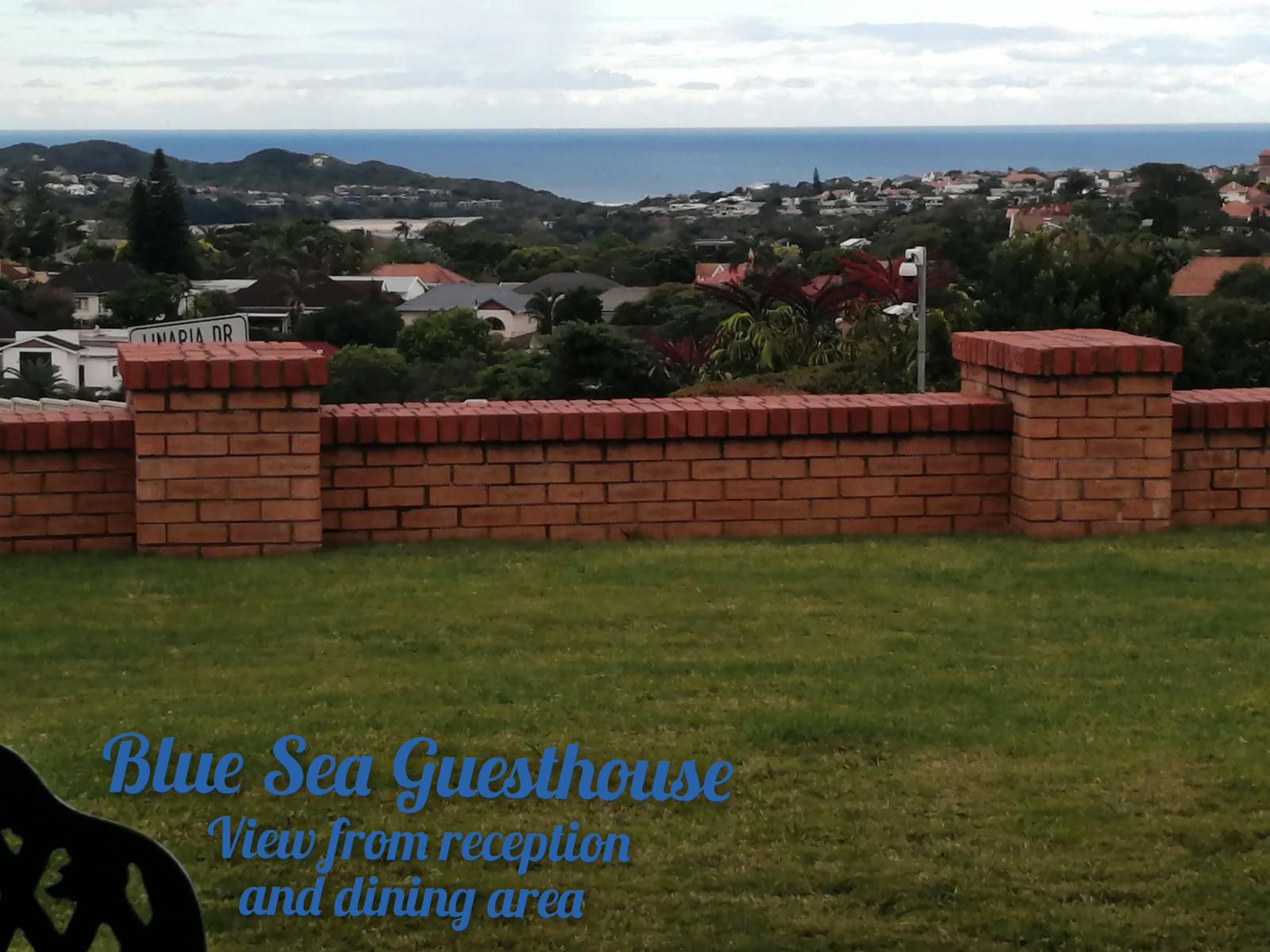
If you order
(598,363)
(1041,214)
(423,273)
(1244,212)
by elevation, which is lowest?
(598,363)

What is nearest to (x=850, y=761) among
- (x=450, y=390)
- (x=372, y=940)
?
(x=372, y=940)

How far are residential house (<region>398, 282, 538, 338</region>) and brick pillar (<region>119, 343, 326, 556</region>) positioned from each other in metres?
54.5

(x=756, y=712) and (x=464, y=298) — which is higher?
(x=756, y=712)

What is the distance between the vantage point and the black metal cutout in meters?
2.04

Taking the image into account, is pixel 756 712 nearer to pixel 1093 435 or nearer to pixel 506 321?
pixel 1093 435

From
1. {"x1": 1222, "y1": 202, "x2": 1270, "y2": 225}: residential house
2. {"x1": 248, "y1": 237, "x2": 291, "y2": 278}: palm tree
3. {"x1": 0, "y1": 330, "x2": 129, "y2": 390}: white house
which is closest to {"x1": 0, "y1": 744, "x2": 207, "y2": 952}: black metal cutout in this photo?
{"x1": 0, "y1": 330, "x2": 129, "y2": 390}: white house

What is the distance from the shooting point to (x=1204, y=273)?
2116 inches

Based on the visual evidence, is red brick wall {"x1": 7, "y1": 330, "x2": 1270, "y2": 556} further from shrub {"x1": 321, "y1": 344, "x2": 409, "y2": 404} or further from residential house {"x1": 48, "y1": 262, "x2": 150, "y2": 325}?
residential house {"x1": 48, "y1": 262, "x2": 150, "y2": 325}

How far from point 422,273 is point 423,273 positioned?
70mm

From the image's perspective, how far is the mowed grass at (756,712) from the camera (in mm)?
3412

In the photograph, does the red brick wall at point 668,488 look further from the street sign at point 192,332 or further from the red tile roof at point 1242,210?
the red tile roof at point 1242,210

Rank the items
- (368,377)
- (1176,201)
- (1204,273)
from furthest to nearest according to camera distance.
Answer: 1. (1176,201)
2. (1204,273)
3. (368,377)

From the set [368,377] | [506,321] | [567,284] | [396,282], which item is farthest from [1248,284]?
[396,282]

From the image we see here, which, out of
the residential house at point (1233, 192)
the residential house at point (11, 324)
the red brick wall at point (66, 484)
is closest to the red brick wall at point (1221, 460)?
the red brick wall at point (66, 484)
